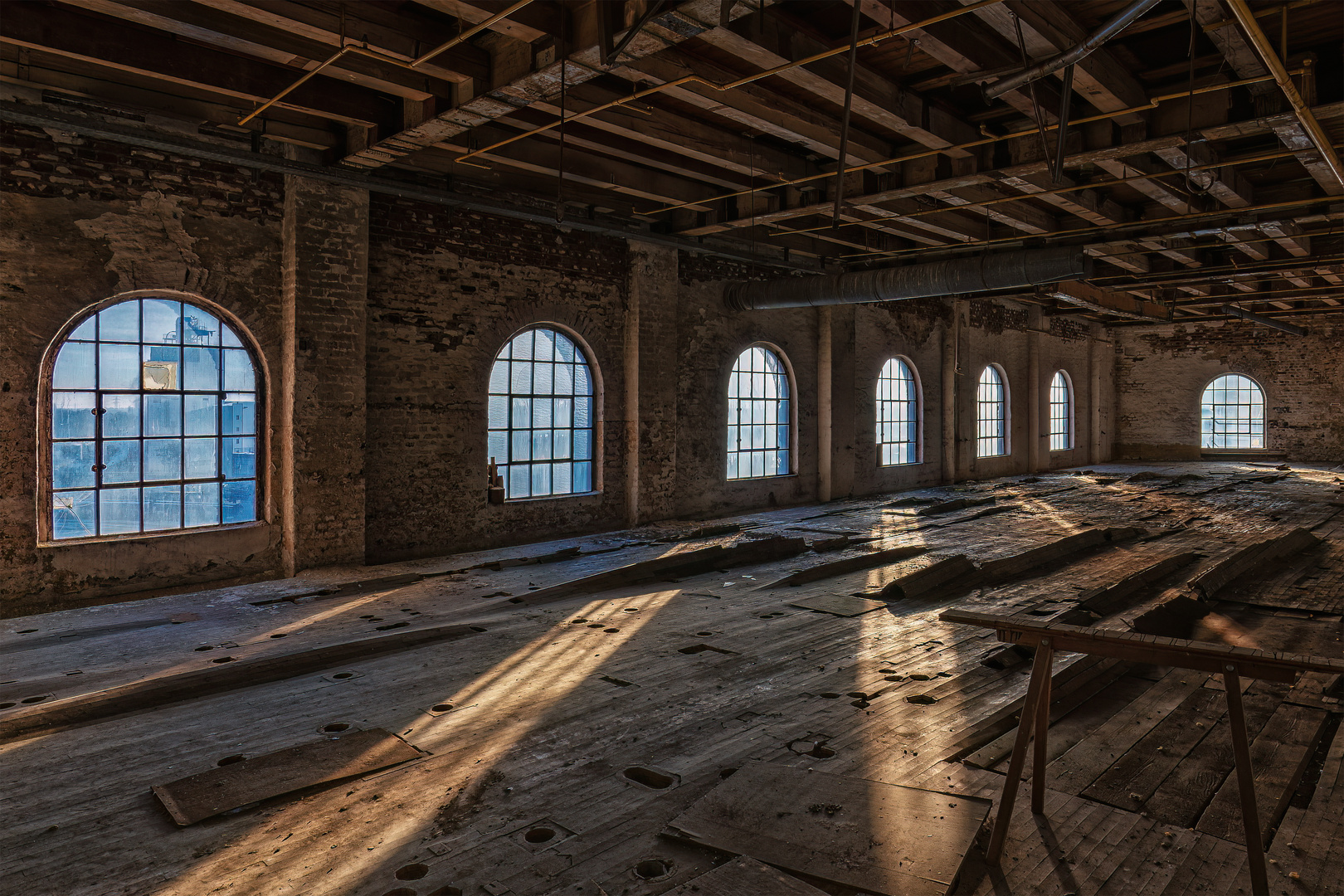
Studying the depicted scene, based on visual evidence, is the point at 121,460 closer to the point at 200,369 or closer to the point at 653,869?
the point at 200,369

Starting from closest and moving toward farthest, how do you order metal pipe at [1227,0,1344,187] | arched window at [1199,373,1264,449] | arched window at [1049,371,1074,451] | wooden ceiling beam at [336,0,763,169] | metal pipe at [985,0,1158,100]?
metal pipe at [985,0,1158,100], metal pipe at [1227,0,1344,187], wooden ceiling beam at [336,0,763,169], arched window at [1049,371,1074,451], arched window at [1199,373,1264,449]

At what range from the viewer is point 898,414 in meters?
14.5

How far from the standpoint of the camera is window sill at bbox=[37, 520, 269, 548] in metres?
6.11

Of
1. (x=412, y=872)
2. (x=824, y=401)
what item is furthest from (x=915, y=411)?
(x=412, y=872)

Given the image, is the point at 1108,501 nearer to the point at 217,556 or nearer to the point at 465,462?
the point at 465,462

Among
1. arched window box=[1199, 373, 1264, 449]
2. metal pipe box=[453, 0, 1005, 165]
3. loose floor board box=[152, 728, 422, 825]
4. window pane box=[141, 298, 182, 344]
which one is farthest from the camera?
arched window box=[1199, 373, 1264, 449]

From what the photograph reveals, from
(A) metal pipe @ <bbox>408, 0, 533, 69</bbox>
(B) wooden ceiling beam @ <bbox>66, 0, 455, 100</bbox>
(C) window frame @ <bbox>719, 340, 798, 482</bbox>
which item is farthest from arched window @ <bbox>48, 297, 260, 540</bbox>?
(C) window frame @ <bbox>719, 340, 798, 482</bbox>

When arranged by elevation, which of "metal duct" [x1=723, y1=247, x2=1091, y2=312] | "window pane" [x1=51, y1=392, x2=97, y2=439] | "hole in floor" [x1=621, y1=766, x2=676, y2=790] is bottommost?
"hole in floor" [x1=621, y1=766, x2=676, y2=790]

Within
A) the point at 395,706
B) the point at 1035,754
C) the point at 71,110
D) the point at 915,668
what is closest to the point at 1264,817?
the point at 1035,754

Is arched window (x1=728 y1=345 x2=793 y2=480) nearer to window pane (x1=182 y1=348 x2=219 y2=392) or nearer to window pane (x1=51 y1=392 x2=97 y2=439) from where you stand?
window pane (x1=182 y1=348 x2=219 y2=392)

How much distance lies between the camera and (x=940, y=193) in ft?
27.4

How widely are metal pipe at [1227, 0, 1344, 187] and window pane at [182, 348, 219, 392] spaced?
23.6 ft

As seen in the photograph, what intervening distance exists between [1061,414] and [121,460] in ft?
63.9

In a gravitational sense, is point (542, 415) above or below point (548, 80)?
below
